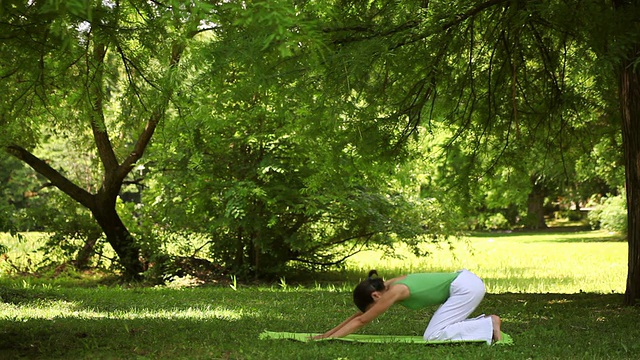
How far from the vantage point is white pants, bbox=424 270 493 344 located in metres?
6.45

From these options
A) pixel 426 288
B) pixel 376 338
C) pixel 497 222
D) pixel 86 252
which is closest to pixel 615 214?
pixel 497 222

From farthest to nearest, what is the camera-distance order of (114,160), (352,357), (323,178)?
(114,160) < (323,178) < (352,357)

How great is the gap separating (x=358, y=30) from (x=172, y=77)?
88.4 inches

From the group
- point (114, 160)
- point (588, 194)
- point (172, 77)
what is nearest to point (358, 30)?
point (172, 77)

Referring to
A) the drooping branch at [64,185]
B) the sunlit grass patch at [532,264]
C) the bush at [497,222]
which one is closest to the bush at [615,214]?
the sunlit grass patch at [532,264]

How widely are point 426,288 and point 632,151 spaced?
4.46 m

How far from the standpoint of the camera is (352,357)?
5770 mm

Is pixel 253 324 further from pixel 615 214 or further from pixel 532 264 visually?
pixel 615 214

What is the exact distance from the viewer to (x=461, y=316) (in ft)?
21.4

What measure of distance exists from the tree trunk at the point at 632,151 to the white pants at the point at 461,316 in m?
3.92

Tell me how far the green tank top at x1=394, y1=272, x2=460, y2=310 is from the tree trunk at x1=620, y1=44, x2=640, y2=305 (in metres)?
4.02

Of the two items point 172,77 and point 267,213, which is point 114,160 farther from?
point 172,77

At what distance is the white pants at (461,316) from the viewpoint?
6.45 metres

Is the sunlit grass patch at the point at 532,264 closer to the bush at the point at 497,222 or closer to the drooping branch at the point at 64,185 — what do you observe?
the drooping branch at the point at 64,185
